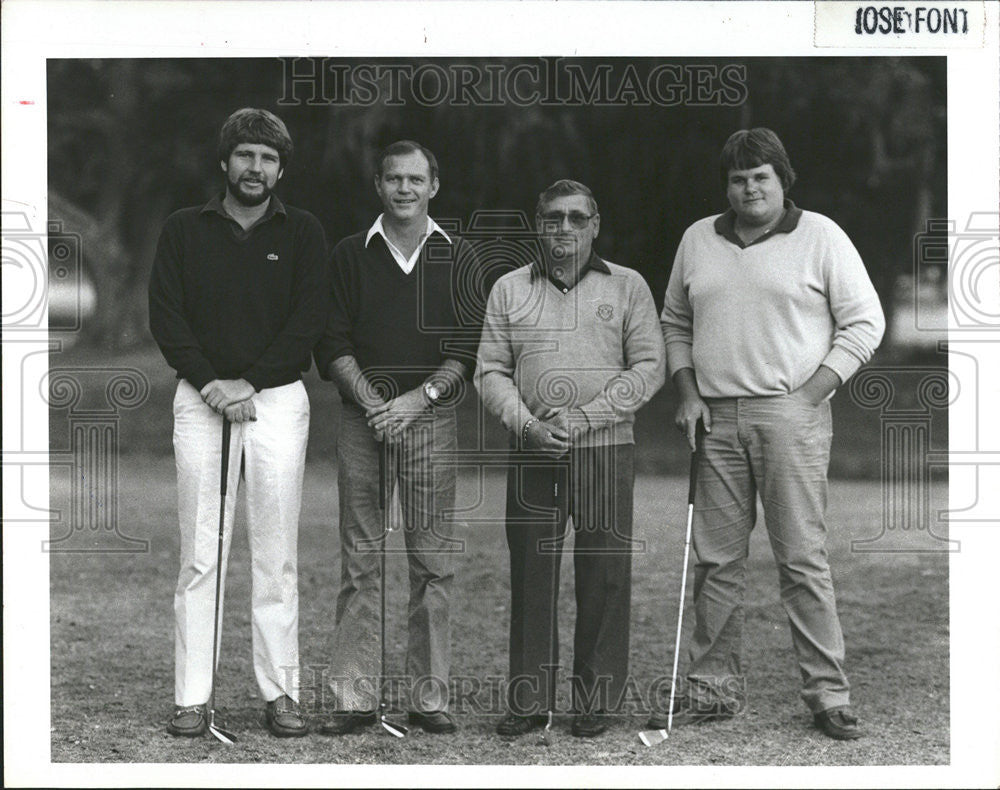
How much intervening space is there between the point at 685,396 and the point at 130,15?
216 cm

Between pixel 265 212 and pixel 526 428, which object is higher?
pixel 265 212

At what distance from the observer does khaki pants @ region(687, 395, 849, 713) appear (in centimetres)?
582

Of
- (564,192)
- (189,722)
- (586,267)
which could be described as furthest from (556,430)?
(189,722)

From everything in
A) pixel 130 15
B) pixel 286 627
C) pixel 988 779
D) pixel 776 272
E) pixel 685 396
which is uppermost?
pixel 130 15

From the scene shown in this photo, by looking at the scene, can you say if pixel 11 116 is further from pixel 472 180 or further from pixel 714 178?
pixel 714 178

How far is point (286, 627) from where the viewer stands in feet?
19.3

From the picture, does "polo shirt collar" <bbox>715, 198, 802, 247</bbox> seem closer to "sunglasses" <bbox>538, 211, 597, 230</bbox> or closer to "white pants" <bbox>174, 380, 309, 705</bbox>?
"sunglasses" <bbox>538, 211, 597, 230</bbox>

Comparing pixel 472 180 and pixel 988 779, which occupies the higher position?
pixel 472 180

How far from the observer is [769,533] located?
19.3 feet

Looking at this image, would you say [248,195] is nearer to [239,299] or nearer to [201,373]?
[239,299]

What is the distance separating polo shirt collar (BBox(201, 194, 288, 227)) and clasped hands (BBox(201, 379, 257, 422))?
1.72ft

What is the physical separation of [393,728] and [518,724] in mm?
409

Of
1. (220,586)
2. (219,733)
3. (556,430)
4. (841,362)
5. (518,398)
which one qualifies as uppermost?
(841,362)

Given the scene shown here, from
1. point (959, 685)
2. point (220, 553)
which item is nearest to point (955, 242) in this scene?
point (959, 685)
